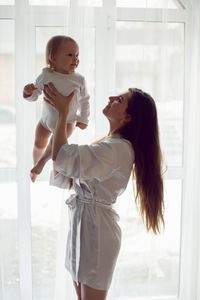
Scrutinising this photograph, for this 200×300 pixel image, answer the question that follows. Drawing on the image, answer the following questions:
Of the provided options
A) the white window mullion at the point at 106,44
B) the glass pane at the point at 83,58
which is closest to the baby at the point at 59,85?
the glass pane at the point at 83,58

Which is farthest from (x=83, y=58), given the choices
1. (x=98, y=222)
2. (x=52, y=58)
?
(x=98, y=222)

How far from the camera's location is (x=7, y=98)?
214 centimetres

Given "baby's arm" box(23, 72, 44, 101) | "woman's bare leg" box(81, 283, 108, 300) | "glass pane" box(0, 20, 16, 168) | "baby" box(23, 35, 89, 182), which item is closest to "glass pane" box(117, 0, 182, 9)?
"glass pane" box(0, 20, 16, 168)

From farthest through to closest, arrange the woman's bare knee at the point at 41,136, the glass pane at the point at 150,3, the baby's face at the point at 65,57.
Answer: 1. the glass pane at the point at 150,3
2. the woman's bare knee at the point at 41,136
3. the baby's face at the point at 65,57

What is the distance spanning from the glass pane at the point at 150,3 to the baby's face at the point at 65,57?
90cm

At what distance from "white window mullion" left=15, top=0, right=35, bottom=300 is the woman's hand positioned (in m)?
0.71

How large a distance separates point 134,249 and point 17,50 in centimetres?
144

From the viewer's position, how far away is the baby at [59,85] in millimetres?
1444

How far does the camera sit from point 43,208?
2254mm

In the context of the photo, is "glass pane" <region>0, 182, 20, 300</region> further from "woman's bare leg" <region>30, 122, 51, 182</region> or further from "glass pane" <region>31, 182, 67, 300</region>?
"woman's bare leg" <region>30, 122, 51, 182</region>

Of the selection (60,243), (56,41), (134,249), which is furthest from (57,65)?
(134,249)

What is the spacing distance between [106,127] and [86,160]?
33.9 inches

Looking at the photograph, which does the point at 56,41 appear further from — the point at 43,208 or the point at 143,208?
the point at 43,208

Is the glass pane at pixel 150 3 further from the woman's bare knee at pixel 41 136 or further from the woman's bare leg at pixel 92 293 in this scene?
the woman's bare leg at pixel 92 293
